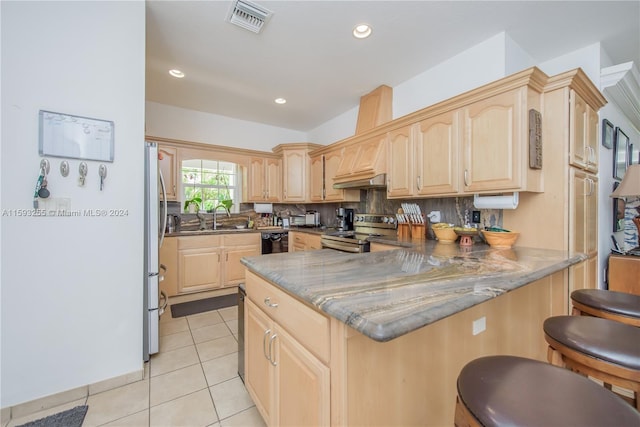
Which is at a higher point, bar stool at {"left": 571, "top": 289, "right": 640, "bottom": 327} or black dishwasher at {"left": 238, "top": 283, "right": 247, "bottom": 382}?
bar stool at {"left": 571, "top": 289, "right": 640, "bottom": 327}

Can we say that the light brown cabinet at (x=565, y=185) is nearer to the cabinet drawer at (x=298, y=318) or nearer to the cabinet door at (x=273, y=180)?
the cabinet drawer at (x=298, y=318)

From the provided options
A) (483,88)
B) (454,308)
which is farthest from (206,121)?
(454,308)

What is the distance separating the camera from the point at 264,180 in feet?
14.5

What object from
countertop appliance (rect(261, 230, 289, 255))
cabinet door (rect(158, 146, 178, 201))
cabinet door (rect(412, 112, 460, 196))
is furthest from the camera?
countertop appliance (rect(261, 230, 289, 255))

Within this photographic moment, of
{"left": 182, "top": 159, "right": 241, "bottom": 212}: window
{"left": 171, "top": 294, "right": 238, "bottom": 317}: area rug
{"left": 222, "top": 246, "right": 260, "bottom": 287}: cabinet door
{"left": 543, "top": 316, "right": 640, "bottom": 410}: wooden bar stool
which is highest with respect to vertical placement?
{"left": 182, "top": 159, "right": 241, "bottom": 212}: window

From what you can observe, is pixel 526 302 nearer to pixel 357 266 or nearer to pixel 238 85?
pixel 357 266

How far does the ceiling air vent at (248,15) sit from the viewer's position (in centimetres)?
196

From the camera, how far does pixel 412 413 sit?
3.19ft

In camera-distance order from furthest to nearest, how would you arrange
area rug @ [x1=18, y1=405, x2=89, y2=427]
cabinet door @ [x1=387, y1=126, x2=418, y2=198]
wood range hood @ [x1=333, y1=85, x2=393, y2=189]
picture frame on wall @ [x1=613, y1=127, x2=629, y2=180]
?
wood range hood @ [x1=333, y1=85, x2=393, y2=189] → picture frame on wall @ [x1=613, y1=127, x2=629, y2=180] → cabinet door @ [x1=387, y1=126, x2=418, y2=198] → area rug @ [x1=18, y1=405, x2=89, y2=427]

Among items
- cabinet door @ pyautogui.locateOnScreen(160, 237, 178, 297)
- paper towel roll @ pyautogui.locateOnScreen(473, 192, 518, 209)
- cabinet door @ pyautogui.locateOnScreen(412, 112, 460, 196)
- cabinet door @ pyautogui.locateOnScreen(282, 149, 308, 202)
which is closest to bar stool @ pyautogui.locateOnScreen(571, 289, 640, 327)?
paper towel roll @ pyautogui.locateOnScreen(473, 192, 518, 209)

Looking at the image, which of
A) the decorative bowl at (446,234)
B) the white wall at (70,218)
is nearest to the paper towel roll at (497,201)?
the decorative bowl at (446,234)

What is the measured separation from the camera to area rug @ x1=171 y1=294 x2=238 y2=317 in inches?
123

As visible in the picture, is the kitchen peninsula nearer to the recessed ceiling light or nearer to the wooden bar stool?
the wooden bar stool

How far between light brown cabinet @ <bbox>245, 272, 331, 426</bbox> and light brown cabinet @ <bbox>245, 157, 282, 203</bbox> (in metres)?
3.01
